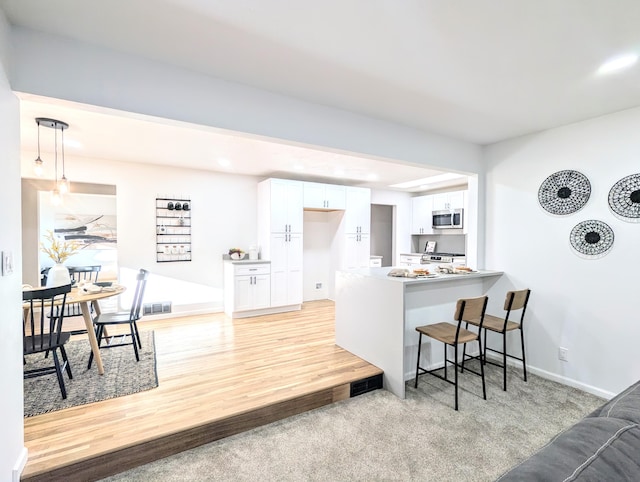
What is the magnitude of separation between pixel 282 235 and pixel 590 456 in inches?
183

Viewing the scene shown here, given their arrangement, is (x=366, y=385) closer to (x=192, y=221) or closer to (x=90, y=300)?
(x=90, y=300)

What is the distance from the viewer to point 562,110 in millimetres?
2559

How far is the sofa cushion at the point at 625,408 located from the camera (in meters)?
1.00

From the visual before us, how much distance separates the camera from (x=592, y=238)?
2.70 m

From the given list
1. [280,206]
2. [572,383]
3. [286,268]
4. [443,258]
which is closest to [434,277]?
[572,383]

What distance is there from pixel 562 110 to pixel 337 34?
7.23 ft

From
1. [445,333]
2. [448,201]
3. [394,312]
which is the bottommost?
[445,333]

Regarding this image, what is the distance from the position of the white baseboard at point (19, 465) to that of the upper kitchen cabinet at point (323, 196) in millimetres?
4342

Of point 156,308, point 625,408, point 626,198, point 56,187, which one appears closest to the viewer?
point 625,408

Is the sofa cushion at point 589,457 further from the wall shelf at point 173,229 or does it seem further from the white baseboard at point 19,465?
the wall shelf at point 173,229

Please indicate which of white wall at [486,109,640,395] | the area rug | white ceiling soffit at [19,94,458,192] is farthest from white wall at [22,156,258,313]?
white wall at [486,109,640,395]

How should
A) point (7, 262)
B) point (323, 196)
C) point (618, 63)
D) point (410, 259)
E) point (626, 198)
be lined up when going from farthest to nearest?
point (410, 259) → point (323, 196) → point (626, 198) → point (618, 63) → point (7, 262)

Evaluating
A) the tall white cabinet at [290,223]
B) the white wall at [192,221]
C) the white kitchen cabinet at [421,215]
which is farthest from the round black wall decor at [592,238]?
the white wall at [192,221]

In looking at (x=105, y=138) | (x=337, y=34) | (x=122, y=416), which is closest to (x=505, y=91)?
(x=337, y=34)
